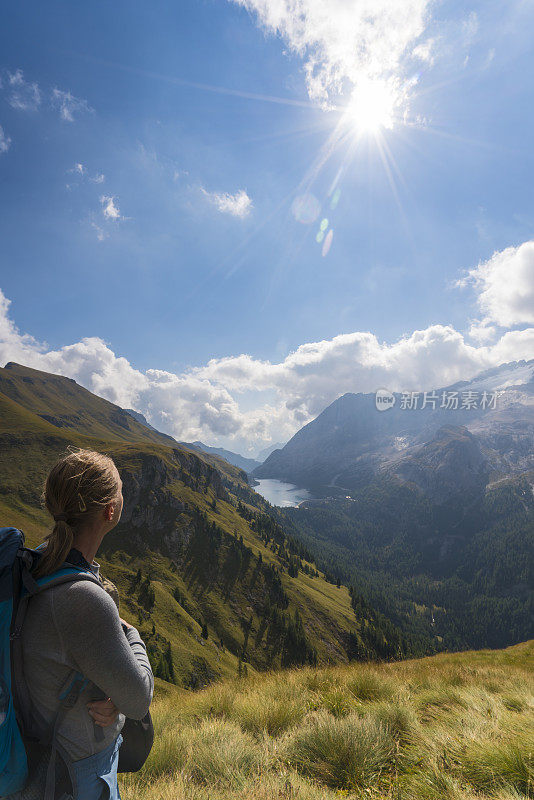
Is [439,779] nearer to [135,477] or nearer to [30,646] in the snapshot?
[30,646]

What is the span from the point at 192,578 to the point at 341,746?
124 meters

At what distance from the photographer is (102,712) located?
2508 mm

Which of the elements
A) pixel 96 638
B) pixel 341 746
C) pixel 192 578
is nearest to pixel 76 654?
pixel 96 638

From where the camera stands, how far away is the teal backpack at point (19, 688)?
210 centimetres

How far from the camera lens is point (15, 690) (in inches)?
88.7

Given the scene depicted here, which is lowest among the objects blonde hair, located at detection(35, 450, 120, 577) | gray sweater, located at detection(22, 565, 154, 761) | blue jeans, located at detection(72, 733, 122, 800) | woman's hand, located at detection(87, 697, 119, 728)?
blue jeans, located at detection(72, 733, 122, 800)

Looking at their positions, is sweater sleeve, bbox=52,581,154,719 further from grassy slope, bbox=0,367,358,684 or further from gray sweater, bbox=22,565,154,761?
grassy slope, bbox=0,367,358,684

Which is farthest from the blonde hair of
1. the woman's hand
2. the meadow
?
the meadow

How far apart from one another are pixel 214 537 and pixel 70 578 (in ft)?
477

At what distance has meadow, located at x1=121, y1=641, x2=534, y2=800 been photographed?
169 inches

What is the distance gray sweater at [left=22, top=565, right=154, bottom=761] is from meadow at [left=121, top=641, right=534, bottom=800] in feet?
9.13

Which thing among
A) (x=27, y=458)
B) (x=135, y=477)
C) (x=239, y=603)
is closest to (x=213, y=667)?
(x=239, y=603)

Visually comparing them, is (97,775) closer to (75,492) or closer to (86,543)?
(86,543)

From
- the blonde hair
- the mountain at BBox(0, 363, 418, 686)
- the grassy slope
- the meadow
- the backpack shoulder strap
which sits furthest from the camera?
the mountain at BBox(0, 363, 418, 686)
